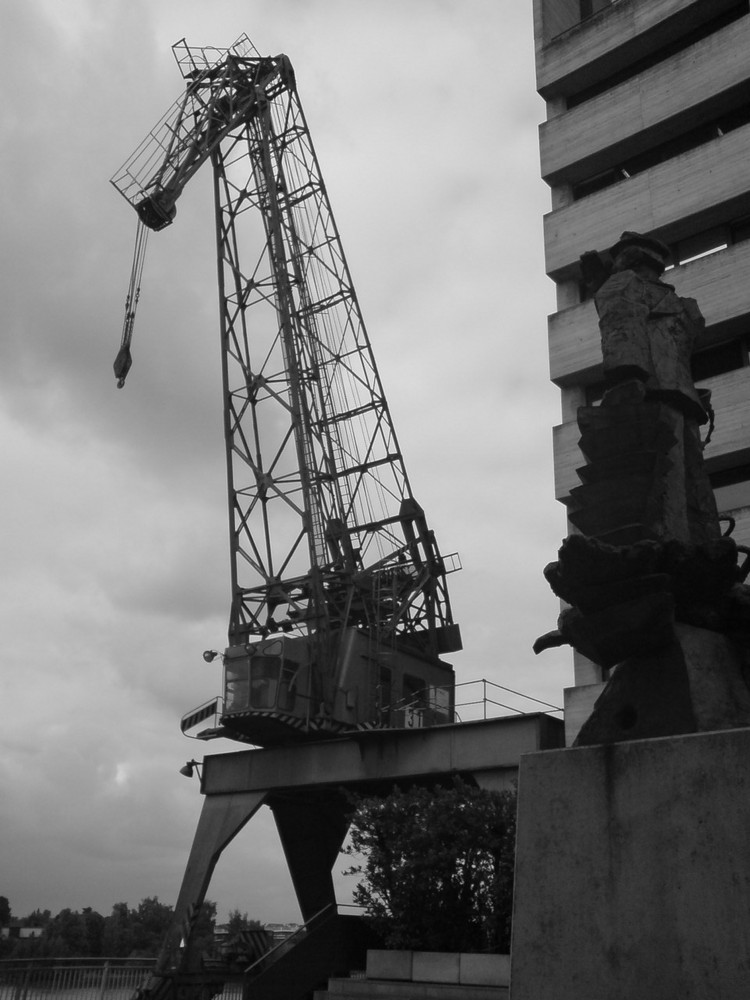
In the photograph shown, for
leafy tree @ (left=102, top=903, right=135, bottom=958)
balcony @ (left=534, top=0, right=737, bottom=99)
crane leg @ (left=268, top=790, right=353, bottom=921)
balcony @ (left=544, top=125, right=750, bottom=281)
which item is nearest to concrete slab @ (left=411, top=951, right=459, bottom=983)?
crane leg @ (left=268, top=790, right=353, bottom=921)

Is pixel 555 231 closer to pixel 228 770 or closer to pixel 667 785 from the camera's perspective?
pixel 228 770

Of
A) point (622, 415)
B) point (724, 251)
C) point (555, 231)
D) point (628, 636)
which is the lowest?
point (628, 636)

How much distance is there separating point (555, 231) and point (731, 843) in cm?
3436

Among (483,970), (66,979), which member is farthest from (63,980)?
(483,970)

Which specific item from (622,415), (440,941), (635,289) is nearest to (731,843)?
(622,415)

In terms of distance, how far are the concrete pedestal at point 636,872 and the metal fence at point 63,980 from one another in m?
21.7

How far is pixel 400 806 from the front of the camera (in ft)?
89.4

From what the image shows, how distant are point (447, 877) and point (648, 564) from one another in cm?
2053

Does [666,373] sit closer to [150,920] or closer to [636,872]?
[636,872]

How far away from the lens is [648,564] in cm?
646

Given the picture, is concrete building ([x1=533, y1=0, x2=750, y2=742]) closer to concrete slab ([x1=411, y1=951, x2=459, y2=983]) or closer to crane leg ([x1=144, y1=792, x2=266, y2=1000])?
concrete slab ([x1=411, y1=951, x2=459, y2=983])

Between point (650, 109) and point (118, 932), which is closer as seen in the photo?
point (650, 109)

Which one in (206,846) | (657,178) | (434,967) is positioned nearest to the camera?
(434,967)

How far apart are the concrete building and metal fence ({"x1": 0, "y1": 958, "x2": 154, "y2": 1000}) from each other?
1421cm
